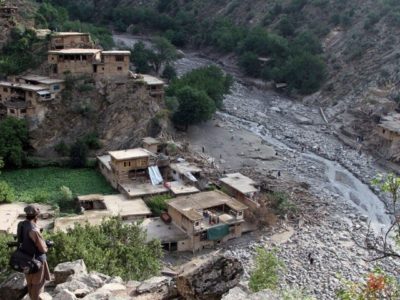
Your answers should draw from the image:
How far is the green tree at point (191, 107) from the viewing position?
4372cm

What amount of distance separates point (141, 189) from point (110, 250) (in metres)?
14.3

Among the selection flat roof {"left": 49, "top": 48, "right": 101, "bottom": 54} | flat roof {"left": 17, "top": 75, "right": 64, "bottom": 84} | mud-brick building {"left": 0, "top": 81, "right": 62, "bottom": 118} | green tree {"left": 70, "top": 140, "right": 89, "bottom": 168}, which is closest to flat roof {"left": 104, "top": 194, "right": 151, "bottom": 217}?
green tree {"left": 70, "top": 140, "right": 89, "bottom": 168}

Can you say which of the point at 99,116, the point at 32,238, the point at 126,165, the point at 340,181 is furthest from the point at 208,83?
the point at 32,238

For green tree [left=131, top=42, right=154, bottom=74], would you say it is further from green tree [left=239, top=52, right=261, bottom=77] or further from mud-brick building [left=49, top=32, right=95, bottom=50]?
mud-brick building [left=49, top=32, right=95, bottom=50]

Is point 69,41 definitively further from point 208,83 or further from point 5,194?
point 5,194

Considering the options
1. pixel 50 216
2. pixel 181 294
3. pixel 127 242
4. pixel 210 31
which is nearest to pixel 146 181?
pixel 50 216

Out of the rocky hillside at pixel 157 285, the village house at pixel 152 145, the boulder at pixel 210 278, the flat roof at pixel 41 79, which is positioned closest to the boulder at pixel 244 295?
the rocky hillside at pixel 157 285

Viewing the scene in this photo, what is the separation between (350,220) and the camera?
31.9m

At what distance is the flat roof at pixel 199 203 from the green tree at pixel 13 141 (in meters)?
12.4

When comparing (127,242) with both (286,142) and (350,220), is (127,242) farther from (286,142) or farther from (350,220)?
(286,142)

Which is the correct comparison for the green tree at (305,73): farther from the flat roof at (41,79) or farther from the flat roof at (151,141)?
the flat roof at (41,79)

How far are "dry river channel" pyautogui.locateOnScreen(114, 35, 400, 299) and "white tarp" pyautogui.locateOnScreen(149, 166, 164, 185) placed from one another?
718 cm

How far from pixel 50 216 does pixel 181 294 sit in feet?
65.4

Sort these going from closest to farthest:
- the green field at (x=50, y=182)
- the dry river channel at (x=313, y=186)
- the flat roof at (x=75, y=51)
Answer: the dry river channel at (x=313, y=186)
the green field at (x=50, y=182)
the flat roof at (x=75, y=51)
